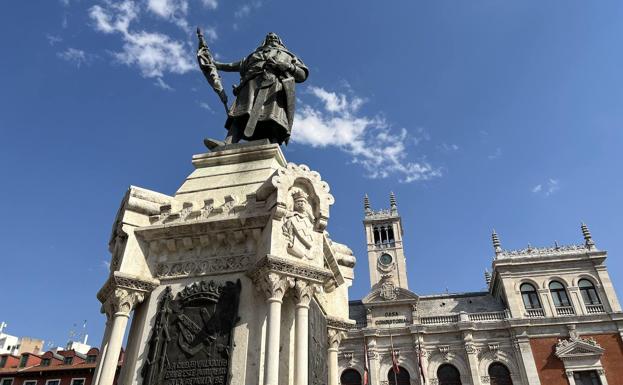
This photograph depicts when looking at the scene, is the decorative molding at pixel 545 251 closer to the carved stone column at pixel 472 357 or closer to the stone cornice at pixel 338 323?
the carved stone column at pixel 472 357

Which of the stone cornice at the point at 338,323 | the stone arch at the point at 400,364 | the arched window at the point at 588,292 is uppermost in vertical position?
the arched window at the point at 588,292

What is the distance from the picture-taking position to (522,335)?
38.1 meters

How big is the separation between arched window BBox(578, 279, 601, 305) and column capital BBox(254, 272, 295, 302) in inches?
1665

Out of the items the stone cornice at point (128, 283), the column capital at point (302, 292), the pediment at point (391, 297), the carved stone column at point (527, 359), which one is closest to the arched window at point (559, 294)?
the carved stone column at point (527, 359)

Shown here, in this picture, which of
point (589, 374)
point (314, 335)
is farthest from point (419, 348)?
point (314, 335)

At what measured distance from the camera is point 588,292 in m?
40.2

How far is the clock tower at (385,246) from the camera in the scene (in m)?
56.9

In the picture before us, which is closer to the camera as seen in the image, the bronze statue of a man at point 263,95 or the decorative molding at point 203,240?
the decorative molding at point 203,240

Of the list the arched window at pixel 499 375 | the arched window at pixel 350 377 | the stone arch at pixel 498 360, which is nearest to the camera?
the stone arch at pixel 498 360

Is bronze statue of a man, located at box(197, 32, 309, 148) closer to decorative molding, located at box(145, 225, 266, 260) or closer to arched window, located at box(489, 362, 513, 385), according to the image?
decorative molding, located at box(145, 225, 266, 260)

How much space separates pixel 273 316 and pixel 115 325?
2236mm

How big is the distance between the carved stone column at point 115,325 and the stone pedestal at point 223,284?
0.04 feet

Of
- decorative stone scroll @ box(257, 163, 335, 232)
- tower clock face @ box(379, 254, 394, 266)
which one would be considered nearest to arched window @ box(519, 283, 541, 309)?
tower clock face @ box(379, 254, 394, 266)

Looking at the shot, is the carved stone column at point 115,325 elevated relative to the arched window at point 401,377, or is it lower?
lower
